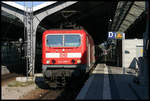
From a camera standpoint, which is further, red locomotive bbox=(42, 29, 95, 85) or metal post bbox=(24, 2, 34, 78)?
metal post bbox=(24, 2, 34, 78)

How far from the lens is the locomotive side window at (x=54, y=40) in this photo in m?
12.4

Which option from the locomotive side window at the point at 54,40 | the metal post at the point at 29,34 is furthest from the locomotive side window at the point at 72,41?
the metal post at the point at 29,34

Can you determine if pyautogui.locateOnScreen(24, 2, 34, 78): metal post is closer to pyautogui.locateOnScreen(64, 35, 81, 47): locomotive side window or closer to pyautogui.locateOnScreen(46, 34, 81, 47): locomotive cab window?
pyautogui.locateOnScreen(46, 34, 81, 47): locomotive cab window

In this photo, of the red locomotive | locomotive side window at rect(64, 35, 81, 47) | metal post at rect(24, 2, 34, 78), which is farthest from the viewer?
metal post at rect(24, 2, 34, 78)

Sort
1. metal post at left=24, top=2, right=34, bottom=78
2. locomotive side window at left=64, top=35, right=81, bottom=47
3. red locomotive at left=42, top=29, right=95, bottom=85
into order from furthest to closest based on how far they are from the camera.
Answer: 1. metal post at left=24, top=2, right=34, bottom=78
2. locomotive side window at left=64, top=35, right=81, bottom=47
3. red locomotive at left=42, top=29, right=95, bottom=85

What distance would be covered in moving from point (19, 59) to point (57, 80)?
2204 centimetres

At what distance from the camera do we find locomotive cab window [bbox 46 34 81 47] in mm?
12359

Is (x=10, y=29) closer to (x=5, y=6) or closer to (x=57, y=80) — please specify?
(x=5, y=6)

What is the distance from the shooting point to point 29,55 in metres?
17.1

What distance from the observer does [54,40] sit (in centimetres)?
1249

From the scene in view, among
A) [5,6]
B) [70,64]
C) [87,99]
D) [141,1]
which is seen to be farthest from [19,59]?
[87,99]

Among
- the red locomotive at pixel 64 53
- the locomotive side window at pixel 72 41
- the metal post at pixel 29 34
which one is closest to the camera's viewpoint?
the red locomotive at pixel 64 53

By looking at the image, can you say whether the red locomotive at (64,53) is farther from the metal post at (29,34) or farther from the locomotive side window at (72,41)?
the metal post at (29,34)

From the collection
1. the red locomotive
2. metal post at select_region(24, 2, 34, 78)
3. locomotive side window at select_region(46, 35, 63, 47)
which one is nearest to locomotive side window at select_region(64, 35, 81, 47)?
the red locomotive
